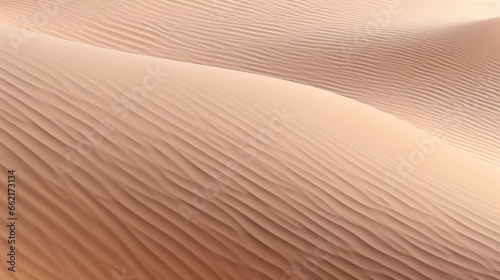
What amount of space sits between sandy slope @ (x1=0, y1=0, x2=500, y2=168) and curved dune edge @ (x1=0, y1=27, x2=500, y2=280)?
3392mm

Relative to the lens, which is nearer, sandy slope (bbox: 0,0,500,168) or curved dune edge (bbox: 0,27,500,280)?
curved dune edge (bbox: 0,27,500,280)

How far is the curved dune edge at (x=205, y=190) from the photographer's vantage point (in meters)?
3.43

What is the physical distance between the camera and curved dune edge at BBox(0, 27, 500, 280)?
3434 millimetres

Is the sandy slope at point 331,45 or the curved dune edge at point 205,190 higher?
the sandy slope at point 331,45

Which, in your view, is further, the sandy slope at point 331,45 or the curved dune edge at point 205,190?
the sandy slope at point 331,45

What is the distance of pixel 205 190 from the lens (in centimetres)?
365

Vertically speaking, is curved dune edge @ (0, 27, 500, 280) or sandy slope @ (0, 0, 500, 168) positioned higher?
sandy slope @ (0, 0, 500, 168)

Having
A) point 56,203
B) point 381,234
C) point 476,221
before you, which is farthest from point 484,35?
point 56,203

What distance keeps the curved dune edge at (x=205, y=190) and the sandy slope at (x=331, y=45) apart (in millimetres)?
3392

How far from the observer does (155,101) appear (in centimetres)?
420

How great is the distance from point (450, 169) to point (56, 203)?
3017mm

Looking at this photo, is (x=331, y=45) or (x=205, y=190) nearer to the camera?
(x=205, y=190)

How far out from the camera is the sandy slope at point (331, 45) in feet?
25.9

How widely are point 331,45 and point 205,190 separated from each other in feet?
18.6
